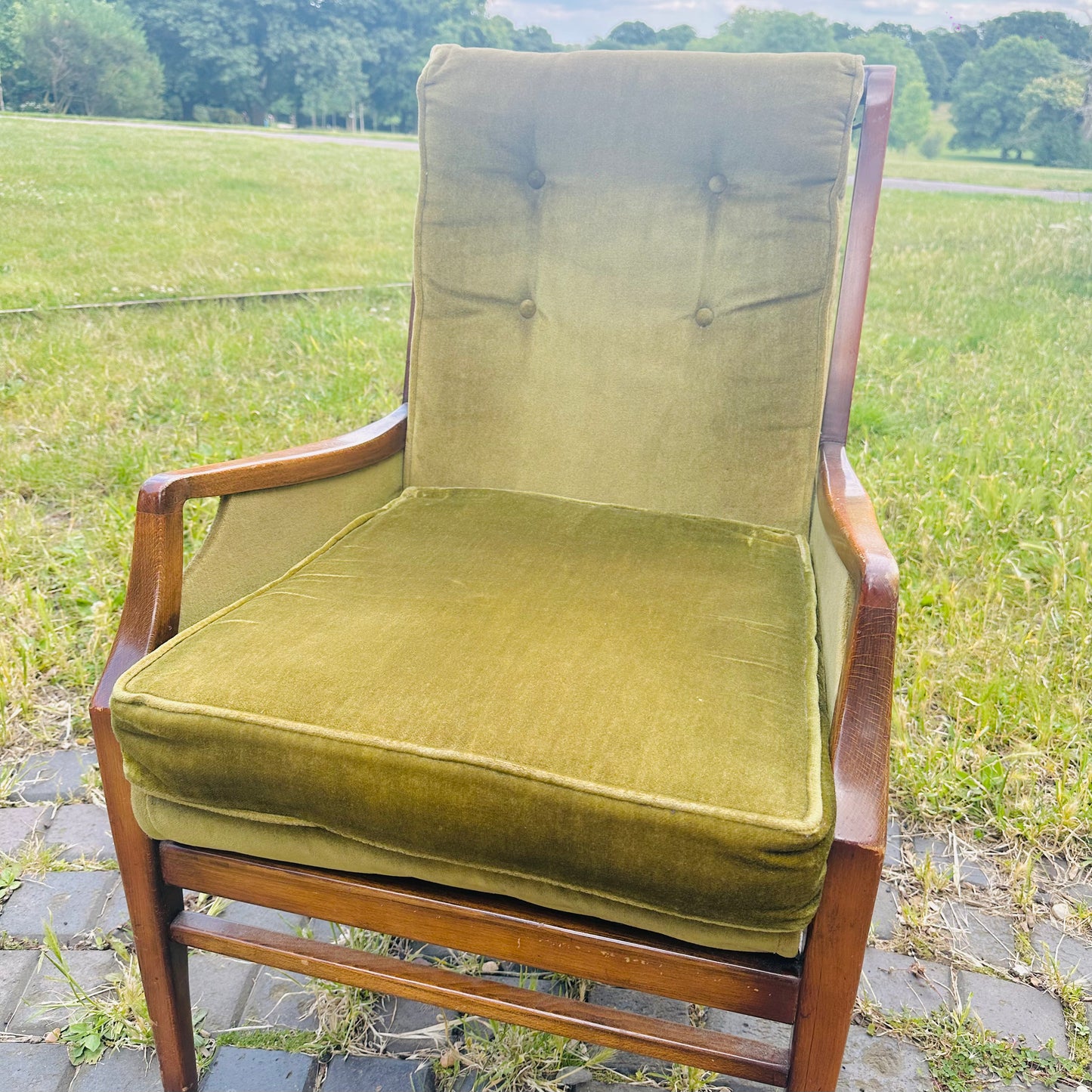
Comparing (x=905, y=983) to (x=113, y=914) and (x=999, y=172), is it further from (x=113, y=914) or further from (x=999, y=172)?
(x=999, y=172)

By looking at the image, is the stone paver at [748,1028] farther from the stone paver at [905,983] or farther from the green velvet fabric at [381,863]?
the green velvet fabric at [381,863]

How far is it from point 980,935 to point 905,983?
163mm

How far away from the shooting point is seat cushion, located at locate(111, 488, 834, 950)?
2.39 ft

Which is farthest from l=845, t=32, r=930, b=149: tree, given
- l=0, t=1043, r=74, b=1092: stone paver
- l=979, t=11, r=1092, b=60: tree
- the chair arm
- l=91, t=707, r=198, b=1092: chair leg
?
l=0, t=1043, r=74, b=1092: stone paver

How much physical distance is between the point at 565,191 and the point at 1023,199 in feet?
11.5

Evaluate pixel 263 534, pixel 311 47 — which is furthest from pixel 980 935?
pixel 311 47

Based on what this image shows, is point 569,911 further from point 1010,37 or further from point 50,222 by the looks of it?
point 1010,37

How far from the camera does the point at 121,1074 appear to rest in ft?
3.46

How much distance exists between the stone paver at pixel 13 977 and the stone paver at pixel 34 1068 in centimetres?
5

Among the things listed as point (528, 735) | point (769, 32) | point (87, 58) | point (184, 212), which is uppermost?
point (769, 32)

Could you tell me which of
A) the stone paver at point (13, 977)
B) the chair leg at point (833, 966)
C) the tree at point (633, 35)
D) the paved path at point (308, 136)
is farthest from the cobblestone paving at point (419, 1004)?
→ the tree at point (633, 35)

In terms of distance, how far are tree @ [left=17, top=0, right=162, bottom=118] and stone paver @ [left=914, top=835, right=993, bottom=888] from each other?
267 cm

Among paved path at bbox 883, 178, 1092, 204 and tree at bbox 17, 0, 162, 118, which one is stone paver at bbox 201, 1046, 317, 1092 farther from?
paved path at bbox 883, 178, 1092, 204

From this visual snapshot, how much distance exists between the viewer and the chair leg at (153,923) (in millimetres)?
930
